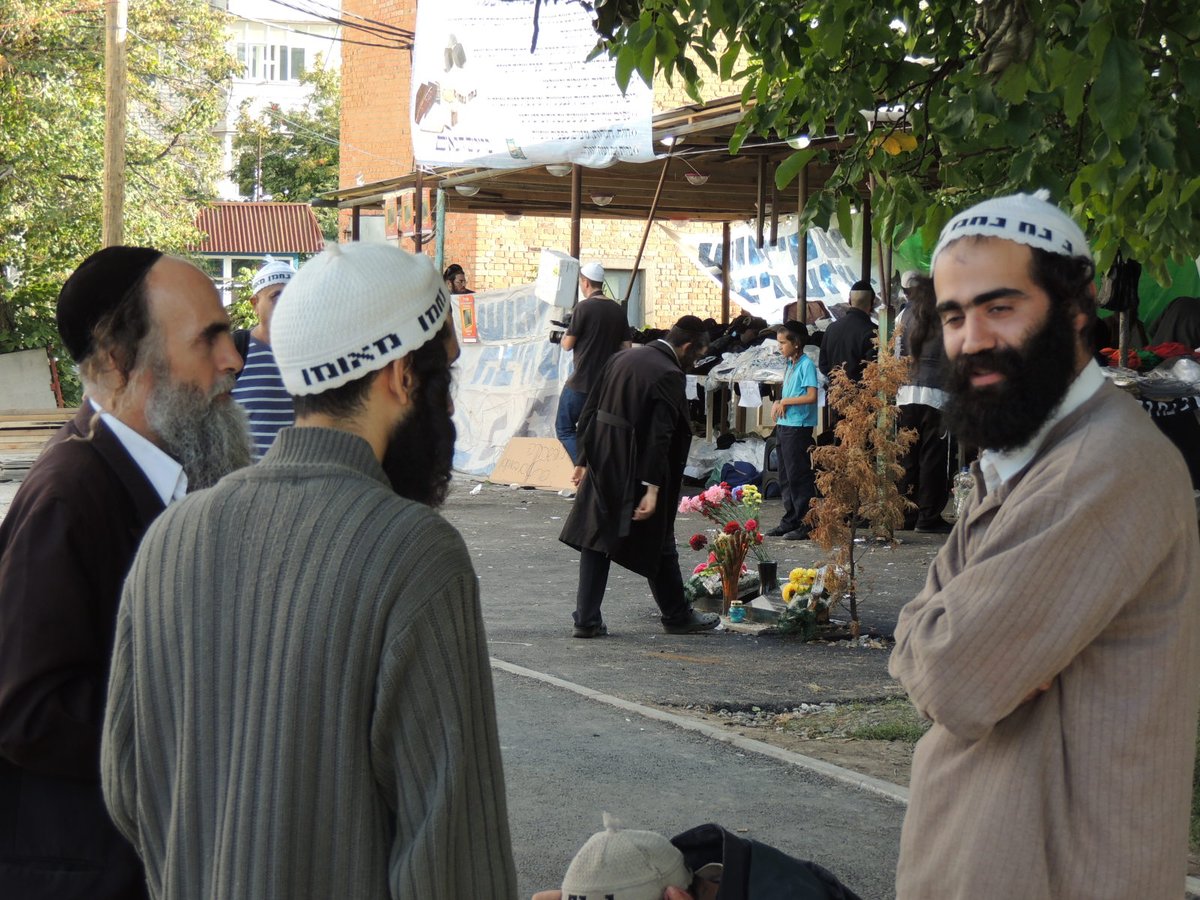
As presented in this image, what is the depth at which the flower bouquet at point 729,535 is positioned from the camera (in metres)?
9.11

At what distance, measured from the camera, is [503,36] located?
14648mm

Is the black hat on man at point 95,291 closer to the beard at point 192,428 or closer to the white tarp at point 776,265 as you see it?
the beard at point 192,428

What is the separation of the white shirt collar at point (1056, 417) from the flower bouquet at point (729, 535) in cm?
661

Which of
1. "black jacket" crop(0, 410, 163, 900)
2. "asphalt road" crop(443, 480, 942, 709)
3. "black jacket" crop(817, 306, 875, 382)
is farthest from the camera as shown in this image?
"black jacket" crop(817, 306, 875, 382)

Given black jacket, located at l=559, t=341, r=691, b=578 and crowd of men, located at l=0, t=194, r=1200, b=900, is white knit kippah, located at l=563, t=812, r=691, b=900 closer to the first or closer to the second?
crowd of men, located at l=0, t=194, r=1200, b=900

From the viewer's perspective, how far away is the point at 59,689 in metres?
2.42

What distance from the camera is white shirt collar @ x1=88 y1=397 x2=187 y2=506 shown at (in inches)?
107

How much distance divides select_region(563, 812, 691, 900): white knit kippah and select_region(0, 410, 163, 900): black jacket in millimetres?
981

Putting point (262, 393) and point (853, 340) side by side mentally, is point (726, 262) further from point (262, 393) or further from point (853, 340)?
point (262, 393)

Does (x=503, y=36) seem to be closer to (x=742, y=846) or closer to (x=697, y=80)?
(x=697, y=80)

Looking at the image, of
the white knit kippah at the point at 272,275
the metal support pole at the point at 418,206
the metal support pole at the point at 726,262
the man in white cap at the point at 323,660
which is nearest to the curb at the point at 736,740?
the white knit kippah at the point at 272,275

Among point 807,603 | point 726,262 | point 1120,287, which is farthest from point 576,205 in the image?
point 807,603

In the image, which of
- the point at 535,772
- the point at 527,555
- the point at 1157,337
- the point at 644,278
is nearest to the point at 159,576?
the point at 535,772

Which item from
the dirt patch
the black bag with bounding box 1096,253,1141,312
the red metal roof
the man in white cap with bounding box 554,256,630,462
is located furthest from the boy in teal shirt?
the red metal roof
